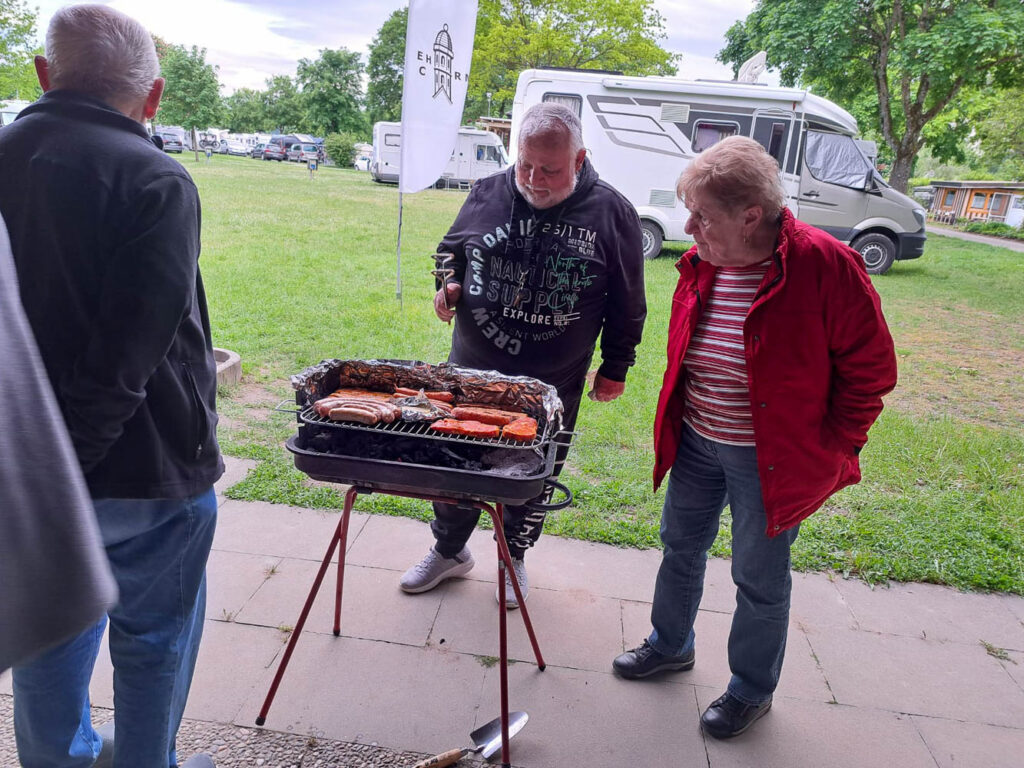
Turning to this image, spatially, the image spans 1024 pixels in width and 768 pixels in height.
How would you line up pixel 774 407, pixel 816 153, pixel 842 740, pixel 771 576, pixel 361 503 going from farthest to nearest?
pixel 816 153
pixel 361 503
pixel 842 740
pixel 771 576
pixel 774 407

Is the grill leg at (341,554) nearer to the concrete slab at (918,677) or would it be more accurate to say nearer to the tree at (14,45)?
the concrete slab at (918,677)

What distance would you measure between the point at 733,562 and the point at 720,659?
27.5 inches

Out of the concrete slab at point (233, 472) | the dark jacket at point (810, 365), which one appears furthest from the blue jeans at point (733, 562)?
the concrete slab at point (233, 472)

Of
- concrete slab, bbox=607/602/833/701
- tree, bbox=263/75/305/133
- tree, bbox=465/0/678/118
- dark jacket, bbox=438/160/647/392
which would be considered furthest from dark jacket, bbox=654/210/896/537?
tree, bbox=263/75/305/133

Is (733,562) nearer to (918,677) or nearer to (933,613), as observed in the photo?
(918,677)

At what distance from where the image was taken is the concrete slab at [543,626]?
8.77 feet

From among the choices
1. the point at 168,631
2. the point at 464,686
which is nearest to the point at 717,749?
the point at 464,686

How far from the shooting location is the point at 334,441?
2.06 metres

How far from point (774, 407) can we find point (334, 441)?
128 cm

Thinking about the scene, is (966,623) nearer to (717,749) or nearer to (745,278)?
(717,749)

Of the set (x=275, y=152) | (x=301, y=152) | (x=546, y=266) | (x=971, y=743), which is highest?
(x=301, y=152)

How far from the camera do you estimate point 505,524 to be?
2.95 metres

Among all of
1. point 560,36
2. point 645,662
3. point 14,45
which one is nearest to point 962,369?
point 645,662

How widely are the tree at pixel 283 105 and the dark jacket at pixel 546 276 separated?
5864 centimetres
